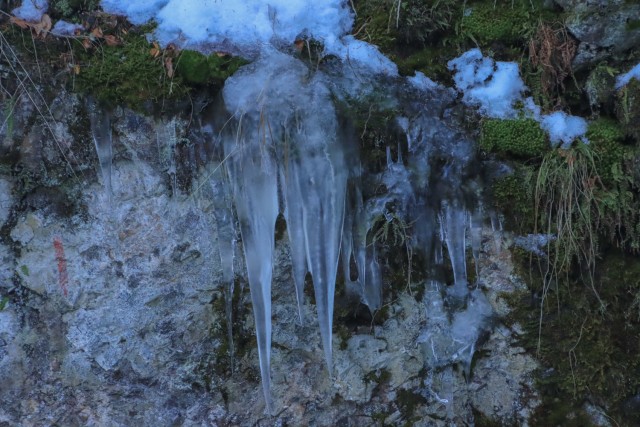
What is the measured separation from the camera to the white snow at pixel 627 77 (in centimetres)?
331

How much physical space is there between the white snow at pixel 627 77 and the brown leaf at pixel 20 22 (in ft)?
11.9

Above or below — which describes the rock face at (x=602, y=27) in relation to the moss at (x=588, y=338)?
above

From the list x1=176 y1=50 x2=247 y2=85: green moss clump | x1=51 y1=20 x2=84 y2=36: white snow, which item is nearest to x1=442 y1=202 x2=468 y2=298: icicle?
x1=176 y1=50 x2=247 y2=85: green moss clump

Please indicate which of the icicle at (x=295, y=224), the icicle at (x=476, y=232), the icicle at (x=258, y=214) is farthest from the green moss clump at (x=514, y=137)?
the icicle at (x=258, y=214)

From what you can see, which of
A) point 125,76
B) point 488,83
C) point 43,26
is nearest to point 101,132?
point 125,76

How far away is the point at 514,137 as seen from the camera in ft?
11.3

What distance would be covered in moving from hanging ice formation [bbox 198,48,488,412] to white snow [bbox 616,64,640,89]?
97 cm

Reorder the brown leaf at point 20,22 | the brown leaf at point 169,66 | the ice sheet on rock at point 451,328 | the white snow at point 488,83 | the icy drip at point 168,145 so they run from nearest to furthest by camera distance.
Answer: the brown leaf at point 20,22 < the brown leaf at point 169,66 < the icy drip at point 168,145 < the white snow at point 488,83 < the ice sheet on rock at point 451,328

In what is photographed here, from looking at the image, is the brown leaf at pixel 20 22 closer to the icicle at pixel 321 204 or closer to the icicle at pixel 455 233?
the icicle at pixel 321 204

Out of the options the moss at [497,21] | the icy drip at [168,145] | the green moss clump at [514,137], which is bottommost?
the green moss clump at [514,137]

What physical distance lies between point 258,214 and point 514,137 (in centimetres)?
170

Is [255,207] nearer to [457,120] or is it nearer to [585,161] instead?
[457,120]

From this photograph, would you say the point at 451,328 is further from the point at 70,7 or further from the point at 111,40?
the point at 70,7

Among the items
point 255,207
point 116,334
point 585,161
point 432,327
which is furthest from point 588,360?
point 116,334
